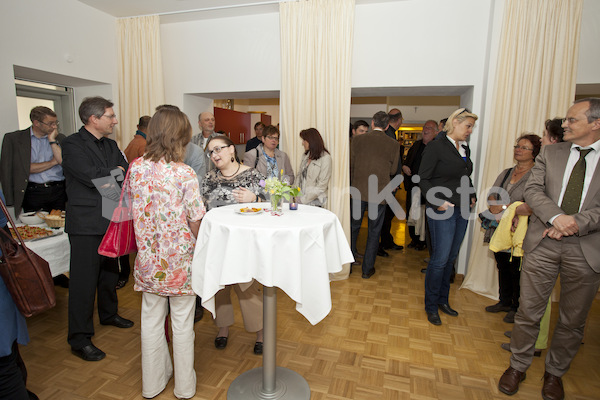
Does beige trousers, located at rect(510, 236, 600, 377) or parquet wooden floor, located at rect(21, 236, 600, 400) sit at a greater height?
beige trousers, located at rect(510, 236, 600, 377)

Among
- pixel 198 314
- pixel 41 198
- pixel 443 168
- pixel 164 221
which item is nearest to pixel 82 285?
A: pixel 198 314

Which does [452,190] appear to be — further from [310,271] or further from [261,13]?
[261,13]

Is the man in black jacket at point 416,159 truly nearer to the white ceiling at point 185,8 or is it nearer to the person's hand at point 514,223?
the white ceiling at point 185,8

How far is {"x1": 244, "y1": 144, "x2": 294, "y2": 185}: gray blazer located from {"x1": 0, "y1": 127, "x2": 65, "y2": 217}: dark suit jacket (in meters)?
2.08

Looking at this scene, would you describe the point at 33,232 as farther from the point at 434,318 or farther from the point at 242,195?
the point at 434,318

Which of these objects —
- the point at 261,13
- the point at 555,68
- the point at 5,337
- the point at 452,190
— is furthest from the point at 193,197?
the point at 555,68

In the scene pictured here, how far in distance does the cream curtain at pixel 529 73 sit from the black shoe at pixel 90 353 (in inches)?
143

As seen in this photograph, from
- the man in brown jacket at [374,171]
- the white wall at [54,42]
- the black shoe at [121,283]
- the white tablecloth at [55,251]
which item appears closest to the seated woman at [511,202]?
the man in brown jacket at [374,171]

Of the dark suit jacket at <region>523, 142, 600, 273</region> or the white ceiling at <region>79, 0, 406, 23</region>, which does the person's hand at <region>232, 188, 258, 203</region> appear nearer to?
the dark suit jacket at <region>523, 142, 600, 273</region>

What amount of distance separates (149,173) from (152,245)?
1.31 feet

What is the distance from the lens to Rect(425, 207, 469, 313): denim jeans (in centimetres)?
291

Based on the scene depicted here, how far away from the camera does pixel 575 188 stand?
2.00 metres

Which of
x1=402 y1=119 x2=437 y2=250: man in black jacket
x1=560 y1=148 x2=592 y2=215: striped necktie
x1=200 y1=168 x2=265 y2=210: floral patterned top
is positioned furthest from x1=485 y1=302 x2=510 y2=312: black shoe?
x1=200 y1=168 x2=265 y2=210: floral patterned top

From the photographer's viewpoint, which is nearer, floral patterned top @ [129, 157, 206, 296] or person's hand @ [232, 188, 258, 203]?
floral patterned top @ [129, 157, 206, 296]
